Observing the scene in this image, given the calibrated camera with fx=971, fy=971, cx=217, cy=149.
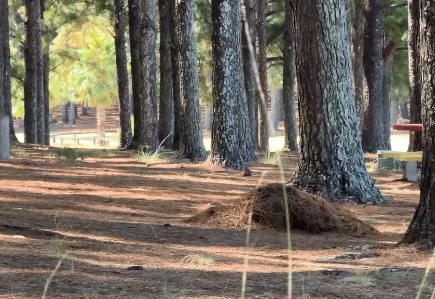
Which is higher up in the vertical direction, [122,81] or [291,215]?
[122,81]

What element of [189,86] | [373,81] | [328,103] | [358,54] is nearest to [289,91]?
[358,54]

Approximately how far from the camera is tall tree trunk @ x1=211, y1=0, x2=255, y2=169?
693 inches

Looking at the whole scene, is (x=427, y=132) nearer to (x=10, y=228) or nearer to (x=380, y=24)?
(x=10, y=228)

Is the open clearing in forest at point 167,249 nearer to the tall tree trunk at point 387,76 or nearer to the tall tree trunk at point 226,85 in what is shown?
the tall tree trunk at point 226,85

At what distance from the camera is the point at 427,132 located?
7.40m

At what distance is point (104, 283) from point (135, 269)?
0.71 meters

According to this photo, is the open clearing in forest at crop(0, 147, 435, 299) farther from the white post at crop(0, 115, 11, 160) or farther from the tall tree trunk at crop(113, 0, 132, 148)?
the tall tree trunk at crop(113, 0, 132, 148)

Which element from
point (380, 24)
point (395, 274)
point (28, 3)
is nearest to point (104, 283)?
point (395, 274)

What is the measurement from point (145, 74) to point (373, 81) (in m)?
6.59

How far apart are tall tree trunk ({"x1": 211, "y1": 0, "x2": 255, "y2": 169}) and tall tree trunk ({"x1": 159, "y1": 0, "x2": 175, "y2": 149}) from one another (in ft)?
29.6

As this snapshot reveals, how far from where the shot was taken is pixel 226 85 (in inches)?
696

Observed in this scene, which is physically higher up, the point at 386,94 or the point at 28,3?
the point at 28,3

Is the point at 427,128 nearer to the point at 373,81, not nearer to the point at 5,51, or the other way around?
the point at 373,81

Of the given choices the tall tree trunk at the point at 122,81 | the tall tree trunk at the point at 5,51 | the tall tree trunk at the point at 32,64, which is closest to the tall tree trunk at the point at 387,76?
the tall tree trunk at the point at 122,81
